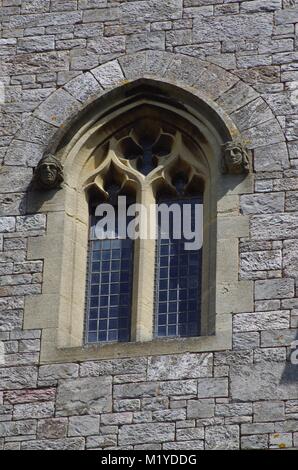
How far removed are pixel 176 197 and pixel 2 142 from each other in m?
1.92

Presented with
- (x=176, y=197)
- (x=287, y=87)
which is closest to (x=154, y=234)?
(x=176, y=197)

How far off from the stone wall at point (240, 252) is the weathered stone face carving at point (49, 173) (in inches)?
7.1

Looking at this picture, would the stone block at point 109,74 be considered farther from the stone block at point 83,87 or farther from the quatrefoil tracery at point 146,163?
the quatrefoil tracery at point 146,163

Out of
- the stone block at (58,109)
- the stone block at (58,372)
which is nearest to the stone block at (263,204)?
the stone block at (58,109)

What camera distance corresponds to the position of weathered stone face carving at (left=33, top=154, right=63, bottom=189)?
23.6 metres

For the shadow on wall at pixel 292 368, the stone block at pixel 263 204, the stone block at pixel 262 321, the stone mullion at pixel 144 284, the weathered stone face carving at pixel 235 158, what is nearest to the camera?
the shadow on wall at pixel 292 368

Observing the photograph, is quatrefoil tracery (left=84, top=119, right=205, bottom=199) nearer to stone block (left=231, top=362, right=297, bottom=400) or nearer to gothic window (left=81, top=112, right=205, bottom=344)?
gothic window (left=81, top=112, right=205, bottom=344)

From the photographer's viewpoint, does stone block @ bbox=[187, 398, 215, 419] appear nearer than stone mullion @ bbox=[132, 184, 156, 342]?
Yes

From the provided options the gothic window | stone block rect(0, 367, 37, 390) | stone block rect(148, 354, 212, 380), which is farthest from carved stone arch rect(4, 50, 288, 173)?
stone block rect(148, 354, 212, 380)

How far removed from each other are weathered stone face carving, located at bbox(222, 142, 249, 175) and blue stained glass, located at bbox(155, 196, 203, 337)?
67cm

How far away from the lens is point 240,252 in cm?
2281

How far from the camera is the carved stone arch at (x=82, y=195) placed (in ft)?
74.1

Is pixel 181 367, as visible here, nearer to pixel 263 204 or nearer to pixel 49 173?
pixel 263 204
